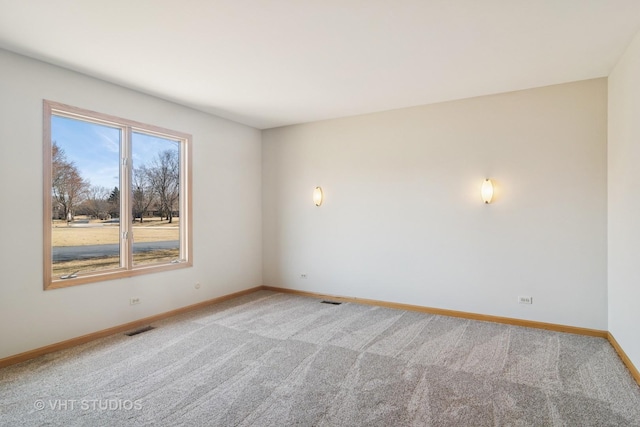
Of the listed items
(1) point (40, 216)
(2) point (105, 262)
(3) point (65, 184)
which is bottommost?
(2) point (105, 262)

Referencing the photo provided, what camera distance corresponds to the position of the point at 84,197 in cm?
385

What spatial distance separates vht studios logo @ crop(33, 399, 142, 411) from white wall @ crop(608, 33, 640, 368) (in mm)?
4062

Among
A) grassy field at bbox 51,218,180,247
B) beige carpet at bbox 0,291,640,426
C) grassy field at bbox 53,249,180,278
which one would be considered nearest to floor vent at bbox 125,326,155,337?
beige carpet at bbox 0,291,640,426

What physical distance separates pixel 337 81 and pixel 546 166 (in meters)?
2.72

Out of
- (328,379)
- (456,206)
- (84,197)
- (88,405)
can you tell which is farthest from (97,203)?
(456,206)

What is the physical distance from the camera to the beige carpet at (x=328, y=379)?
2.36 meters

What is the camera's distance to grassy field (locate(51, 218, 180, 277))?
362cm

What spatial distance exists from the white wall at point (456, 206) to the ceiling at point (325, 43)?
56cm

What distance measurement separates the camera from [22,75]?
325 centimetres

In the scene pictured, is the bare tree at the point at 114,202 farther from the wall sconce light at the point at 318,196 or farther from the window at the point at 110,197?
the wall sconce light at the point at 318,196

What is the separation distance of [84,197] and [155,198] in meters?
0.90

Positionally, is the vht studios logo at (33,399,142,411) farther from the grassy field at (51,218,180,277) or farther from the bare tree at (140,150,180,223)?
the bare tree at (140,150,180,223)

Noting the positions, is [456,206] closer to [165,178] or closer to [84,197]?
[165,178]

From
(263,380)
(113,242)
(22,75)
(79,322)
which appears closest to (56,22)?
(22,75)
